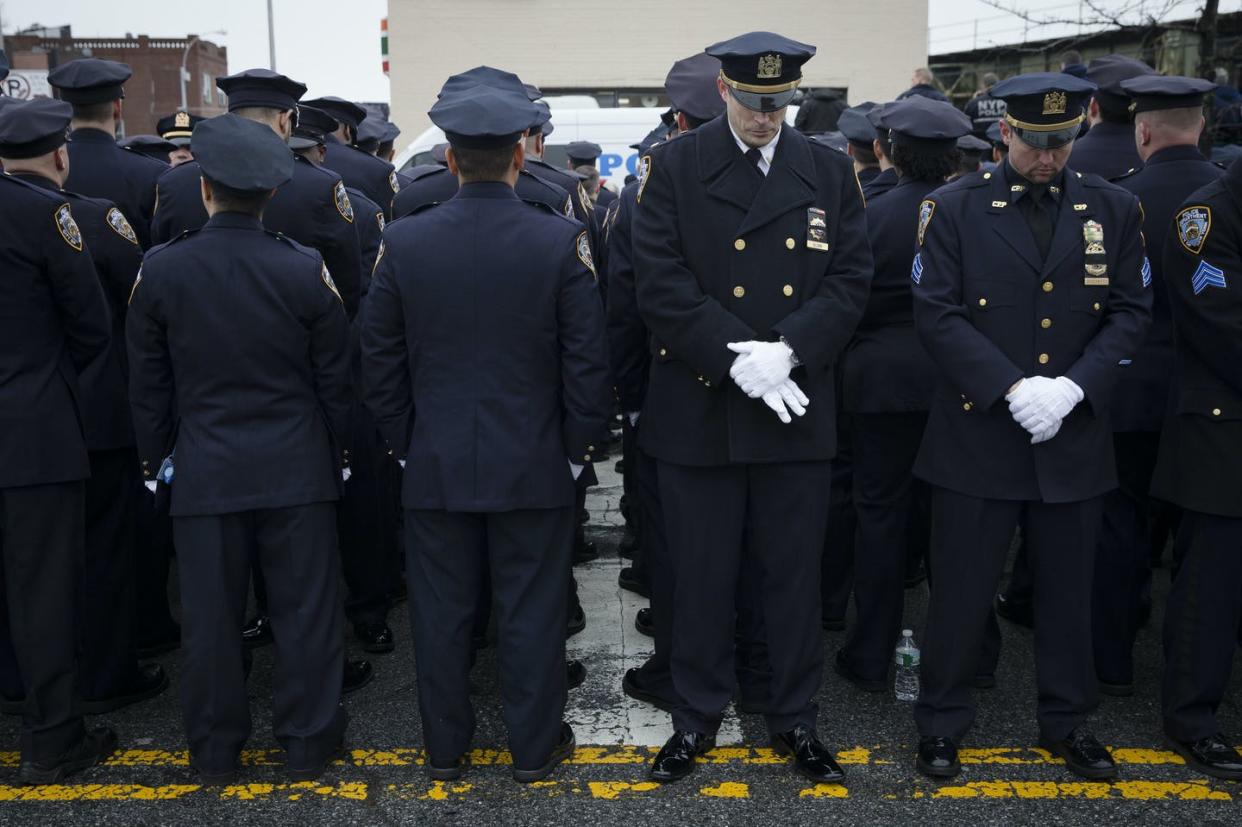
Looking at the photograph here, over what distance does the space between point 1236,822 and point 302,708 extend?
2.99m

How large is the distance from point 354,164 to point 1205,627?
4.55 metres

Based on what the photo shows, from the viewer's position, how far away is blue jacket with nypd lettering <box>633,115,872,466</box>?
378cm

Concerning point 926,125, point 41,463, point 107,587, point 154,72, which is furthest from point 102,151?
point 154,72

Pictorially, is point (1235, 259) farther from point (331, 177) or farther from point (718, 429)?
point (331, 177)

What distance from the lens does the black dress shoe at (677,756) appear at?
12.8 ft

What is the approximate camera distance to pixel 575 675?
4695mm

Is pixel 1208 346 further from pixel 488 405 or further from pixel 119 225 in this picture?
pixel 119 225

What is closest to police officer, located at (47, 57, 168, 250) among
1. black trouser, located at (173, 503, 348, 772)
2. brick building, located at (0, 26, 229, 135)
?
black trouser, located at (173, 503, 348, 772)

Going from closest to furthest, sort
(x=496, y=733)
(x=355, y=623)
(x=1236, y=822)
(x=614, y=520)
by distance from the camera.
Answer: (x=1236, y=822)
(x=496, y=733)
(x=355, y=623)
(x=614, y=520)

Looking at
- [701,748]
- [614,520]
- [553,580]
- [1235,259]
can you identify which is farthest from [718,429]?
[614,520]

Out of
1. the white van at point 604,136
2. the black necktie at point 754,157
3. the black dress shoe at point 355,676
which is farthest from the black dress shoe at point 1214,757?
the white van at point 604,136

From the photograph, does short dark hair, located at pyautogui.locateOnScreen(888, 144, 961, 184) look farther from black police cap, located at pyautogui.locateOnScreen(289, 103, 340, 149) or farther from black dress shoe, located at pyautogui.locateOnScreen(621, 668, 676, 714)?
black police cap, located at pyautogui.locateOnScreen(289, 103, 340, 149)

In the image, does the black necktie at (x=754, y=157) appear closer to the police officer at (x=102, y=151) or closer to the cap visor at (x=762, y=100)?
the cap visor at (x=762, y=100)

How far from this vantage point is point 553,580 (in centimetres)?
394
